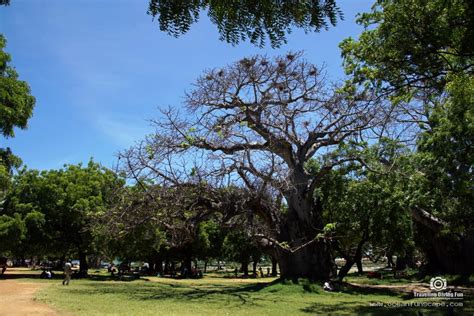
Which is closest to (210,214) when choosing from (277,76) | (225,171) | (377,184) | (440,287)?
(225,171)

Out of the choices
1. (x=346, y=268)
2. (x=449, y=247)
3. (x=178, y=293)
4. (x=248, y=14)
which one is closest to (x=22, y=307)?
(x=178, y=293)

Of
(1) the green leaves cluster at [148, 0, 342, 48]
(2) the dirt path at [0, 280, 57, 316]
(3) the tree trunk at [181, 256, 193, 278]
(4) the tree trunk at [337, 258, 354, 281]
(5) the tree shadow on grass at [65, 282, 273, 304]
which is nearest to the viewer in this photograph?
(1) the green leaves cluster at [148, 0, 342, 48]

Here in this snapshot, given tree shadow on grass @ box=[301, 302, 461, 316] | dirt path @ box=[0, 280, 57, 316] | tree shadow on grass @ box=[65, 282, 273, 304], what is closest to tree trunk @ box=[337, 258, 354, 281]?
tree shadow on grass @ box=[65, 282, 273, 304]

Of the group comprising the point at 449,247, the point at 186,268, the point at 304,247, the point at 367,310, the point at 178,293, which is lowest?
the point at 367,310

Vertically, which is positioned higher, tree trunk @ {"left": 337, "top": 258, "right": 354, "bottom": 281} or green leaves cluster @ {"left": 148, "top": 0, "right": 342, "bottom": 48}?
green leaves cluster @ {"left": 148, "top": 0, "right": 342, "bottom": 48}

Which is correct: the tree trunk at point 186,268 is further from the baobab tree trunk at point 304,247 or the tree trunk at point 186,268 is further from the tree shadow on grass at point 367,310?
the tree shadow on grass at point 367,310

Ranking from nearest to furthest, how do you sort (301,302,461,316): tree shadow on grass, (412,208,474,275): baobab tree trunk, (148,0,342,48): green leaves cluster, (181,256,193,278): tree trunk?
(148,0,342,48): green leaves cluster
(301,302,461,316): tree shadow on grass
(412,208,474,275): baobab tree trunk
(181,256,193,278): tree trunk

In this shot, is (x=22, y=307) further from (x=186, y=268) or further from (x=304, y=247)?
(x=186, y=268)

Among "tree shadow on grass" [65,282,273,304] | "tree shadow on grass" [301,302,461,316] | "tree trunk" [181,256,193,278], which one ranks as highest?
"tree trunk" [181,256,193,278]

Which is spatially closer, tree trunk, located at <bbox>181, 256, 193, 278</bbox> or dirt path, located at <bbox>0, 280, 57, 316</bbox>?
dirt path, located at <bbox>0, 280, 57, 316</bbox>

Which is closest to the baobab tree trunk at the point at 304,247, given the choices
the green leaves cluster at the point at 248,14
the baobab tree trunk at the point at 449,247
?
the baobab tree trunk at the point at 449,247

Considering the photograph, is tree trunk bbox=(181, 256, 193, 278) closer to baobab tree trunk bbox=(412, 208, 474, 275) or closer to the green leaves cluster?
baobab tree trunk bbox=(412, 208, 474, 275)

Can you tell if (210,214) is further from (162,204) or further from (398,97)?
(398,97)

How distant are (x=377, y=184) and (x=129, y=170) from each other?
524 inches
